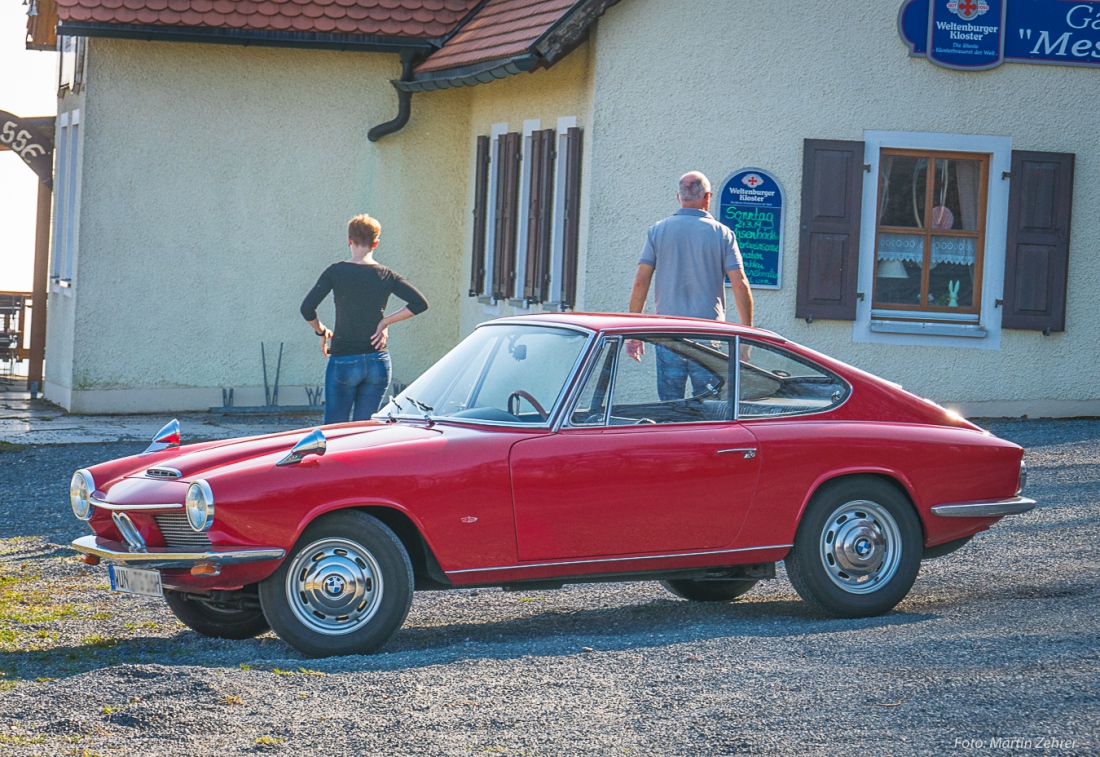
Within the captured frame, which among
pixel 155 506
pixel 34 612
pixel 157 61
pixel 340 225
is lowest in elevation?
pixel 34 612

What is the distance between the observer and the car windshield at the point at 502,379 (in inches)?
257

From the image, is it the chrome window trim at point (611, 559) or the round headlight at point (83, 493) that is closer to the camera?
the chrome window trim at point (611, 559)

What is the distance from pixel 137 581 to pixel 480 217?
10.0 metres

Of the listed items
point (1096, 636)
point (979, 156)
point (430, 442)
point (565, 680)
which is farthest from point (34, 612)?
point (979, 156)

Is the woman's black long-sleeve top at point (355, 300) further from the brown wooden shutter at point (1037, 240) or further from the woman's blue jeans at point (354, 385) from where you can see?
the brown wooden shutter at point (1037, 240)

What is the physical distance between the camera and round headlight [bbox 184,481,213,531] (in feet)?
18.9

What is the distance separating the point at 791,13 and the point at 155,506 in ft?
30.1

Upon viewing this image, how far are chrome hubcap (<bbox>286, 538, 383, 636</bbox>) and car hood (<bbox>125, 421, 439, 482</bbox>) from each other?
1.34ft

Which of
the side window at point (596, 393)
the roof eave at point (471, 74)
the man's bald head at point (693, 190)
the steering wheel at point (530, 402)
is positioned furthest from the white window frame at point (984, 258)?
the steering wheel at point (530, 402)

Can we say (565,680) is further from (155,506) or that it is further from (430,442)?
(155,506)

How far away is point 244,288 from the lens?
50.6 feet

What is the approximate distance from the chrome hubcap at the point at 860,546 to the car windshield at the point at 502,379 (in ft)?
4.63

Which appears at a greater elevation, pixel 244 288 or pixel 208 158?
pixel 208 158

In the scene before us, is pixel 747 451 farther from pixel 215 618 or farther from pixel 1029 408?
pixel 1029 408
